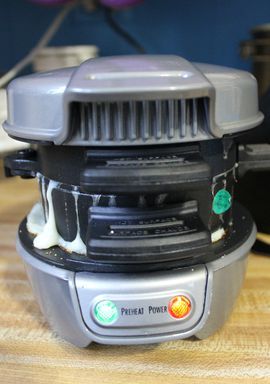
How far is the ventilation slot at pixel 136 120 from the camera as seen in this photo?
0.32m

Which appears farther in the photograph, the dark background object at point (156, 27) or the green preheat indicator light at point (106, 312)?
the dark background object at point (156, 27)

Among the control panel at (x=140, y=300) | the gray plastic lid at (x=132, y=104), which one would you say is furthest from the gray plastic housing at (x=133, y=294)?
the gray plastic lid at (x=132, y=104)

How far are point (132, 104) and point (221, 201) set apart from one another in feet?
0.43

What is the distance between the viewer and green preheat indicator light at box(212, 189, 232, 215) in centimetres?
40

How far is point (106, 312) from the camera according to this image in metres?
0.36

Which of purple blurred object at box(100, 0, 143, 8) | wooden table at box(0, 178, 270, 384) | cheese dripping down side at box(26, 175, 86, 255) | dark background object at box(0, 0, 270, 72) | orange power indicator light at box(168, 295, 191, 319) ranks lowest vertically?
wooden table at box(0, 178, 270, 384)

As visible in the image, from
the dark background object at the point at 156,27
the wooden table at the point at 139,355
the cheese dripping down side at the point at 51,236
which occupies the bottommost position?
the wooden table at the point at 139,355

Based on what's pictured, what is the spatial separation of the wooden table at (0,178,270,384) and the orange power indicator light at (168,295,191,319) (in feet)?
0.14

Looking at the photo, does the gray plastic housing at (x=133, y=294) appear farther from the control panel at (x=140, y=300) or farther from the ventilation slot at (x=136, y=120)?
the ventilation slot at (x=136, y=120)

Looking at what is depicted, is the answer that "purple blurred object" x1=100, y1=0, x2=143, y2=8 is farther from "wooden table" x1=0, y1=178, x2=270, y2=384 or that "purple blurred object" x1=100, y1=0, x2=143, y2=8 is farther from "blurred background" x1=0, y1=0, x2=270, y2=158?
"wooden table" x1=0, y1=178, x2=270, y2=384

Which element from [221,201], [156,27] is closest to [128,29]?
[156,27]

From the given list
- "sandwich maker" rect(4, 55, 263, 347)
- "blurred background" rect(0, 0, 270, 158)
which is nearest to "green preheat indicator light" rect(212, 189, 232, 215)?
"sandwich maker" rect(4, 55, 263, 347)

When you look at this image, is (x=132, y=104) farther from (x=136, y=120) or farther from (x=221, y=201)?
(x=221, y=201)

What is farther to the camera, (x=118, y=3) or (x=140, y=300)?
(x=118, y=3)
